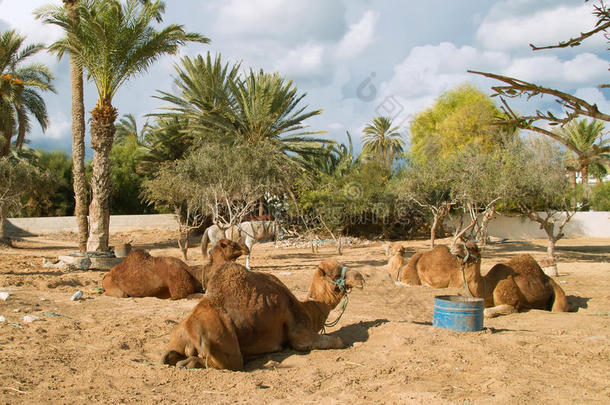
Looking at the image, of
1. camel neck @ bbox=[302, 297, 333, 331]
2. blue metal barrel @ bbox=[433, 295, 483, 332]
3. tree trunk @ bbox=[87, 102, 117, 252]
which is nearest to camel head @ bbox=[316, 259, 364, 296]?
camel neck @ bbox=[302, 297, 333, 331]

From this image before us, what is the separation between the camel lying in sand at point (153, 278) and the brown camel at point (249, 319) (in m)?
3.83

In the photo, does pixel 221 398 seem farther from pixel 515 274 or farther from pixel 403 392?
pixel 515 274

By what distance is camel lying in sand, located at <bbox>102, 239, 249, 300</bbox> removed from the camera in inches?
361

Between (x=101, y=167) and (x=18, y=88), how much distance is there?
632 inches

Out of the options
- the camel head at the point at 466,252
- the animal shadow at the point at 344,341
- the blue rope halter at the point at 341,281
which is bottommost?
the animal shadow at the point at 344,341

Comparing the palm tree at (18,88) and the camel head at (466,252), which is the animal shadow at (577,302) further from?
the palm tree at (18,88)

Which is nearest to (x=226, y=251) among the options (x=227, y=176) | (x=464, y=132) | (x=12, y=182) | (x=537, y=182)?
(x=227, y=176)

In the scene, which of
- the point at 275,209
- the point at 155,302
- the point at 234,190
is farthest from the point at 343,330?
the point at 275,209

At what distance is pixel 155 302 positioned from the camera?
28.5ft

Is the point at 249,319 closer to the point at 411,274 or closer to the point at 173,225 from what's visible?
the point at 411,274

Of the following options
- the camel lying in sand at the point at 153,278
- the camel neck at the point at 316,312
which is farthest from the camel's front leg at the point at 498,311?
the camel lying in sand at the point at 153,278

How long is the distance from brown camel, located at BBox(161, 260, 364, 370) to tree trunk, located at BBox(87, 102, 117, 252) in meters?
11.3

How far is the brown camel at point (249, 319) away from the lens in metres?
4.74

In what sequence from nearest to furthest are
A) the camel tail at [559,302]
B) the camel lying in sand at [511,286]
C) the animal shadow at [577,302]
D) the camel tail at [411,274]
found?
the camel lying in sand at [511,286]
the camel tail at [559,302]
the animal shadow at [577,302]
the camel tail at [411,274]
